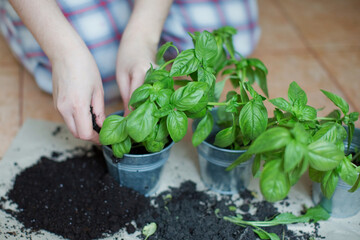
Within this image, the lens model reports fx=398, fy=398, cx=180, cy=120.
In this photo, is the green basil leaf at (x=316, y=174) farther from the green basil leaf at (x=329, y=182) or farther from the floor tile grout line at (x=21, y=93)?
the floor tile grout line at (x=21, y=93)

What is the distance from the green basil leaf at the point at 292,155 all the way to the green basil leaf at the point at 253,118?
13 centimetres

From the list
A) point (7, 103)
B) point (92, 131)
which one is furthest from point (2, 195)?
point (7, 103)

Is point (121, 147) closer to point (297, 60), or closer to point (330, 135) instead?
point (330, 135)

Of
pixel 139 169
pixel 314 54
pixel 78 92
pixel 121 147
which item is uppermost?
pixel 78 92

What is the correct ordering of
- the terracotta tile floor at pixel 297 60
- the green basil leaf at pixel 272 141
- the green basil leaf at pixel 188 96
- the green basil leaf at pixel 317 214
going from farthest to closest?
1. the terracotta tile floor at pixel 297 60
2. the green basil leaf at pixel 317 214
3. the green basil leaf at pixel 188 96
4. the green basil leaf at pixel 272 141

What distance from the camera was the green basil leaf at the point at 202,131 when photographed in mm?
886

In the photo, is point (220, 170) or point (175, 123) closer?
point (175, 123)

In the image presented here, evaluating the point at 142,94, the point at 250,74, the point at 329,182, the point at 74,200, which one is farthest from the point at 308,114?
the point at 74,200

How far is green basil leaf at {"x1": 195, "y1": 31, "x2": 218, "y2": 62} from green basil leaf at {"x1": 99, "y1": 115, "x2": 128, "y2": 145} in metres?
0.22

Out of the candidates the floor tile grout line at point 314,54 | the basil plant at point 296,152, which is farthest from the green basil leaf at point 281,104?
the floor tile grout line at point 314,54

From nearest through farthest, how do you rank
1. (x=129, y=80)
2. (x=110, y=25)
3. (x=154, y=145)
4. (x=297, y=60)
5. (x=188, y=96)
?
(x=188, y=96) → (x=154, y=145) → (x=129, y=80) → (x=110, y=25) → (x=297, y=60)

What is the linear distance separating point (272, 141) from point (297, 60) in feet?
3.56

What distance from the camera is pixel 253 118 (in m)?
0.83

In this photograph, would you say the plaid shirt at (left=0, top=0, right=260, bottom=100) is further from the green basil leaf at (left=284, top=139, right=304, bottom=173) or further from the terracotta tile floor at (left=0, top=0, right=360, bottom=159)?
the green basil leaf at (left=284, top=139, right=304, bottom=173)
